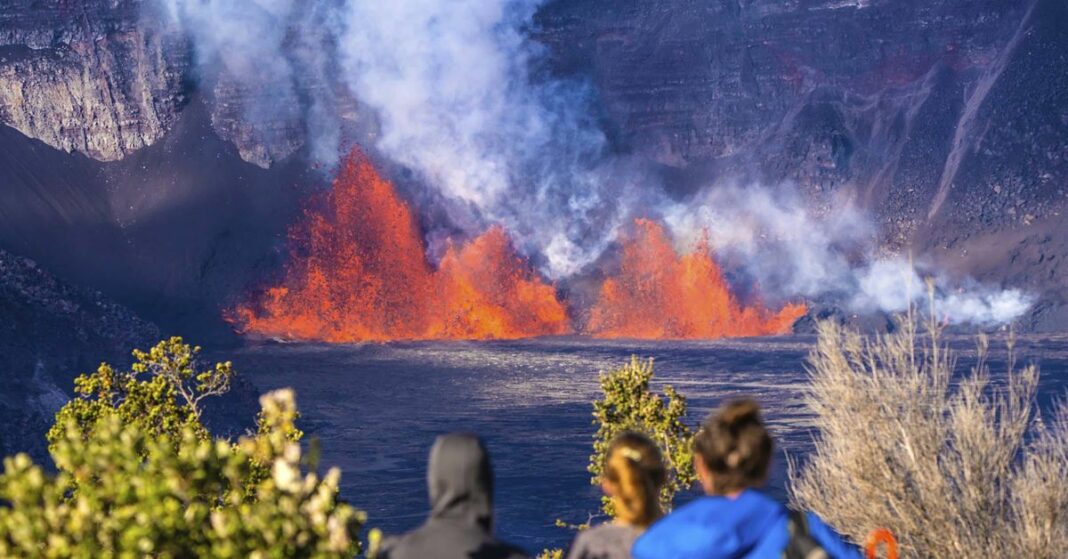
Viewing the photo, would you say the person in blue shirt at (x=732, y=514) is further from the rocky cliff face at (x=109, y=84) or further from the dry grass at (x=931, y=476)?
the rocky cliff face at (x=109, y=84)

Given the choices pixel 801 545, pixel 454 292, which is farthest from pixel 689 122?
pixel 801 545

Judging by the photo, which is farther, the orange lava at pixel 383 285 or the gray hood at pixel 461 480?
the orange lava at pixel 383 285

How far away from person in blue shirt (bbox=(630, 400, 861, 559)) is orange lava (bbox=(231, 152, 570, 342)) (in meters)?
113

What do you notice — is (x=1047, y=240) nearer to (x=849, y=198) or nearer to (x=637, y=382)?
(x=849, y=198)

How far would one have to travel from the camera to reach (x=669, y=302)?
122 metres

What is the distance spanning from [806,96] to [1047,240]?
31502 mm

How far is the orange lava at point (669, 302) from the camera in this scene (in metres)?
117

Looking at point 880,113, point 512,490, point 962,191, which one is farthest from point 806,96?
point 512,490

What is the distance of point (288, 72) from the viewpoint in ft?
466

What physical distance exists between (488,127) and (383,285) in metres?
20.3

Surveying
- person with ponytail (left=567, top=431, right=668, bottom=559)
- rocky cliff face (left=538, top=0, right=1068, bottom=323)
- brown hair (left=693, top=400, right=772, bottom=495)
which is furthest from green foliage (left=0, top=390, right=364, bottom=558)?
rocky cliff face (left=538, top=0, right=1068, bottom=323)

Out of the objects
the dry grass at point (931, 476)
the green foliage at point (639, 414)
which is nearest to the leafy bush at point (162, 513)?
the green foliage at point (639, 414)

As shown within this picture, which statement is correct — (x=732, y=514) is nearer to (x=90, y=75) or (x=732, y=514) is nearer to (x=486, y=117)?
(x=486, y=117)

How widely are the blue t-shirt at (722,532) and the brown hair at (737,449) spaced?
0.08 meters
